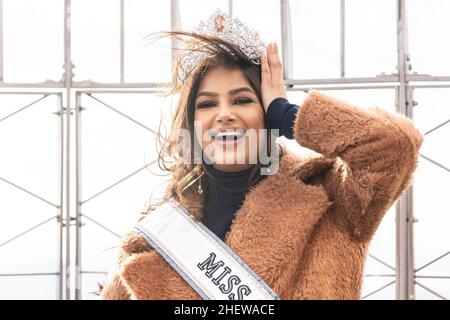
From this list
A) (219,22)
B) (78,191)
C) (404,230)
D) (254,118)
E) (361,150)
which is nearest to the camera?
(361,150)

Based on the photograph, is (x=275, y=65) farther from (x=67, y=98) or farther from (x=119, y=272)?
(x=67, y=98)

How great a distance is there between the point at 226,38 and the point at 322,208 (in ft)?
1.20

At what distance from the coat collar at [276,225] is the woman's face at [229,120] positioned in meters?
0.07

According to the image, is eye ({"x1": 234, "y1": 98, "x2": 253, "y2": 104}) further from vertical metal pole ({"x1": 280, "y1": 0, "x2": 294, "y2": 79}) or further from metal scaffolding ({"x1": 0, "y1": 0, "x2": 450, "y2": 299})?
vertical metal pole ({"x1": 280, "y1": 0, "x2": 294, "y2": 79})

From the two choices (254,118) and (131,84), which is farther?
(131,84)

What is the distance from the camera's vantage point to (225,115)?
4.33 feet

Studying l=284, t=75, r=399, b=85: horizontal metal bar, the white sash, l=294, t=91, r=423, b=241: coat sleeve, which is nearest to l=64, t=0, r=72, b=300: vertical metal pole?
l=284, t=75, r=399, b=85: horizontal metal bar

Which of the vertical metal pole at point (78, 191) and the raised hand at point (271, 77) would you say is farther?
the vertical metal pole at point (78, 191)

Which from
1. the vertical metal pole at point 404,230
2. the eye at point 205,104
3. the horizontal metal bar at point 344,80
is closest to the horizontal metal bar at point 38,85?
the horizontal metal bar at point 344,80

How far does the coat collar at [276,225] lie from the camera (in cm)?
127

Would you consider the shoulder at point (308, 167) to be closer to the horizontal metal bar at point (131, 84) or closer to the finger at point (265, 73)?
the finger at point (265, 73)

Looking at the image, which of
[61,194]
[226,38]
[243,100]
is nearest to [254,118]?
[243,100]

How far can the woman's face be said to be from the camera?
133 cm

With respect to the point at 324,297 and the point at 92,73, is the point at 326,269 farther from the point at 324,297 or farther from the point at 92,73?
the point at 92,73
